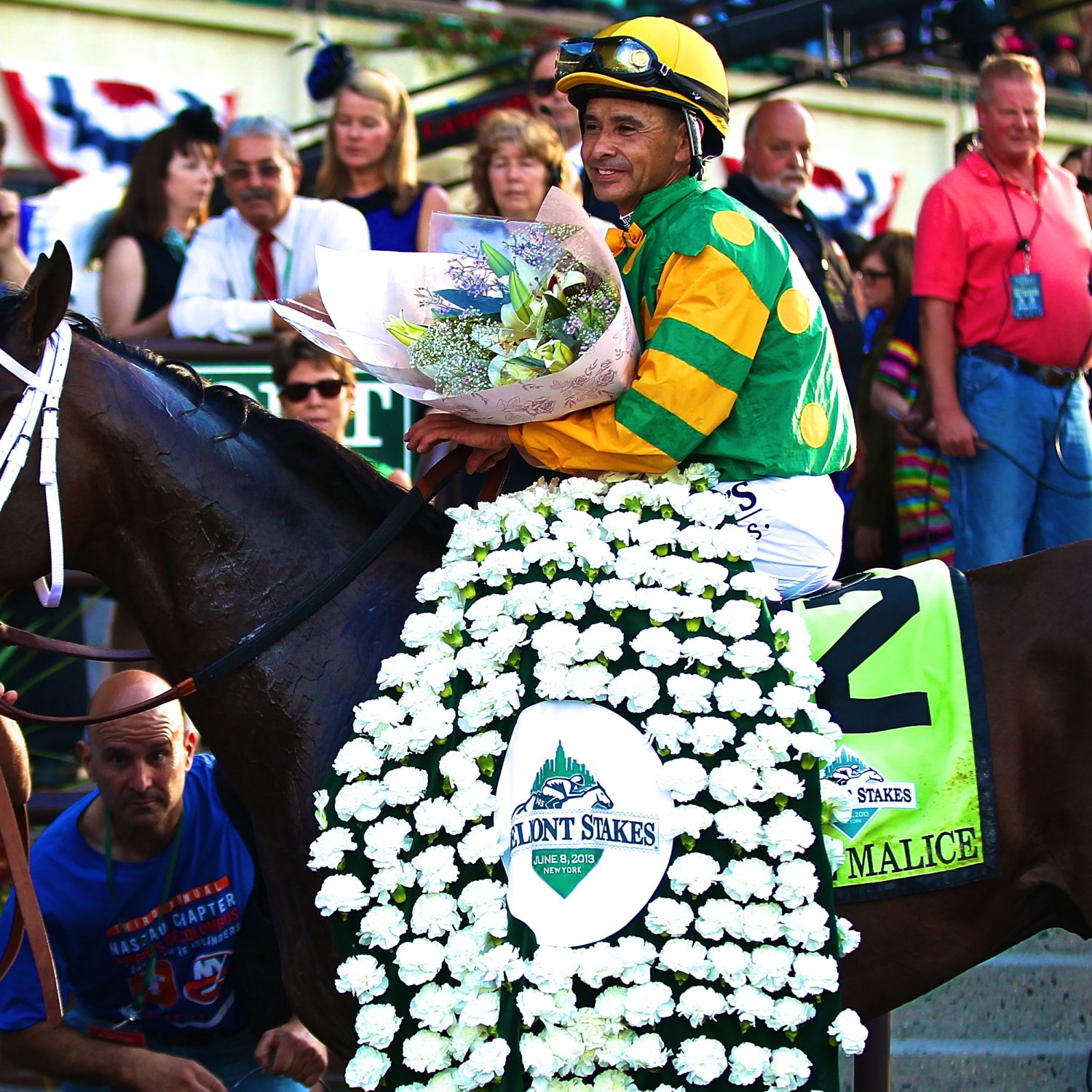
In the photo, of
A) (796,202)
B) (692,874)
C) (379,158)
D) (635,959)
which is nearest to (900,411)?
(796,202)

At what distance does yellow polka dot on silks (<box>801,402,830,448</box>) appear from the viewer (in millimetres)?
3049

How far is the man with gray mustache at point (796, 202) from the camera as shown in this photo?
5789 millimetres

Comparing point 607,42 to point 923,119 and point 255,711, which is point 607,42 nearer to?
point 255,711

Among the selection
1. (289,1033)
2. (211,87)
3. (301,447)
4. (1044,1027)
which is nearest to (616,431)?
(301,447)

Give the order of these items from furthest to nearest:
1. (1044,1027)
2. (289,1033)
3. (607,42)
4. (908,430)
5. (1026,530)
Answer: (908,430), (1026,530), (1044,1027), (289,1033), (607,42)

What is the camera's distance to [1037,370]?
5.36 m

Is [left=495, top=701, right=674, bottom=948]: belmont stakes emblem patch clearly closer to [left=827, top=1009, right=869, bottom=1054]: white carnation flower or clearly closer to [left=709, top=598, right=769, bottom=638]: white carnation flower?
[left=709, top=598, right=769, bottom=638]: white carnation flower

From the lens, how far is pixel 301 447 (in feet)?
10.3

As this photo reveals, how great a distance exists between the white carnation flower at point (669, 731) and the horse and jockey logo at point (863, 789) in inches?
11.6

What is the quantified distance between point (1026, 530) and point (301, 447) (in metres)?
3.12

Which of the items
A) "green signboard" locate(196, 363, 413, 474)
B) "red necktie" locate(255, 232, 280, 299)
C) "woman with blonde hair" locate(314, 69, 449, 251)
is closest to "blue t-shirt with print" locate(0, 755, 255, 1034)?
"green signboard" locate(196, 363, 413, 474)

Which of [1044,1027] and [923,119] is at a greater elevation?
[923,119]

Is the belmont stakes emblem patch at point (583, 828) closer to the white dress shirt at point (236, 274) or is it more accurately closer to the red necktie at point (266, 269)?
the white dress shirt at point (236, 274)

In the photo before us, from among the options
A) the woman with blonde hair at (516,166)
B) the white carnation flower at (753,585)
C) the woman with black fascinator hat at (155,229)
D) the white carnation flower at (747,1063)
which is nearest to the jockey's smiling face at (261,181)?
the woman with black fascinator hat at (155,229)
